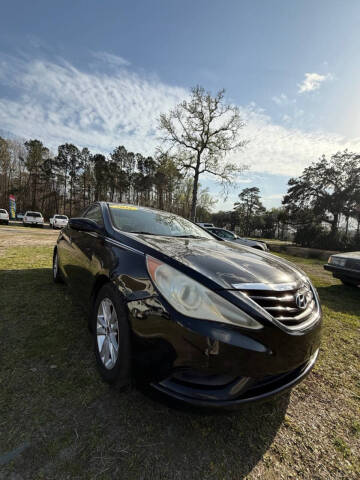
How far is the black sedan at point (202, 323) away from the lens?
124 centimetres

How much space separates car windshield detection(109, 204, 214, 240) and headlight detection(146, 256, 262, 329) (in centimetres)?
99

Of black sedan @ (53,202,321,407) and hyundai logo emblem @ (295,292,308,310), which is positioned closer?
black sedan @ (53,202,321,407)

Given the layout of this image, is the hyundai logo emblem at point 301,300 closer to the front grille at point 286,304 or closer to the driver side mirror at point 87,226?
the front grille at point 286,304

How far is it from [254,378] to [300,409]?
85cm

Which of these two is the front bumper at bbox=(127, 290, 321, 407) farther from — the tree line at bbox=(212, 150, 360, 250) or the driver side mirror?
the tree line at bbox=(212, 150, 360, 250)

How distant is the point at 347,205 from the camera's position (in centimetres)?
2336

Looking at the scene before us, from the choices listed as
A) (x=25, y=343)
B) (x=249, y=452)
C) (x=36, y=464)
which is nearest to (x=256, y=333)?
(x=249, y=452)

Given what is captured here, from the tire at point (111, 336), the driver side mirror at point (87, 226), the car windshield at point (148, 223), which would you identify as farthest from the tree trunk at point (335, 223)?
the tire at point (111, 336)

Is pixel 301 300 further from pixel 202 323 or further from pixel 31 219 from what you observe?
pixel 31 219

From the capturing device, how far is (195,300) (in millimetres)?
1352

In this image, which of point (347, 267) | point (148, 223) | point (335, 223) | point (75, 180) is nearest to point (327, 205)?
point (335, 223)

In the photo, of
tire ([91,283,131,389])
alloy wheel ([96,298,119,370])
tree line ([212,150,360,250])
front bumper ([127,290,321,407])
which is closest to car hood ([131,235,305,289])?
front bumper ([127,290,321,407])

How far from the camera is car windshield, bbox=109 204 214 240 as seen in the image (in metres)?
2.48

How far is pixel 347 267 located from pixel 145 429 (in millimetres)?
5586
